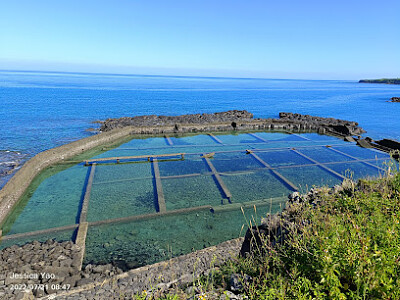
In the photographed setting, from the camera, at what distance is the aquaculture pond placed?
811 centimetres

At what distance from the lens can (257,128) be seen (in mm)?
28703

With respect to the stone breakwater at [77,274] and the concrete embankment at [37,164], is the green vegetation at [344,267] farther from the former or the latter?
the concrete embankment at [37,164]

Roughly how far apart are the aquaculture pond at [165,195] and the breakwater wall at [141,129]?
72cm

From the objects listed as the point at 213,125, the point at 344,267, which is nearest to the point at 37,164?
the point at 344,267

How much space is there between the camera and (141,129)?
2450 centimetres

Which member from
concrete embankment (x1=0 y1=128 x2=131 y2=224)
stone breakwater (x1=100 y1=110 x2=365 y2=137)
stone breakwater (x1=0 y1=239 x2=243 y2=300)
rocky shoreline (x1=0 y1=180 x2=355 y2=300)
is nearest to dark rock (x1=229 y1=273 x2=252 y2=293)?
rocky shoreline (x1=0 y1=180 x2=355 y2=300)

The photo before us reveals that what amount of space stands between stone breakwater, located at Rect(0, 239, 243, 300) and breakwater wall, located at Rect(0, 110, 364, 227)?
4185 millimetres

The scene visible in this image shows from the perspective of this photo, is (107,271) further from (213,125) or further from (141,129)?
(213,125)

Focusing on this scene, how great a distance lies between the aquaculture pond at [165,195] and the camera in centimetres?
811

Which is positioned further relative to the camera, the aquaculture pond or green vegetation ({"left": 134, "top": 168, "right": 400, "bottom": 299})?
the aquaculture pond

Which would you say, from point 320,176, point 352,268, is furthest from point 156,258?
point 320,176

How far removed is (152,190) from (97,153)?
890cm

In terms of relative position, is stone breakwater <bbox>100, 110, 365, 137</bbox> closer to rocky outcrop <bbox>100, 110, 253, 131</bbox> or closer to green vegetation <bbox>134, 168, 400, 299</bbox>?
rocky outcrop <bbox>100, 110, 253, 131</bbox>

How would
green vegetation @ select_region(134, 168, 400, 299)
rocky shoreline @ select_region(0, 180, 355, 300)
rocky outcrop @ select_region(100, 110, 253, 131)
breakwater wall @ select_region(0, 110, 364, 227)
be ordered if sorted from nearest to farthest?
green vegetation @ select_region(134, 168, 400, 299) → rocky shoreline @ select_region(0, 180, 355, 300) → breakwater wall @ select_region(0, 110, 364, 227) → rocky outcrop @ select_region(100, 110, 253, 131)
